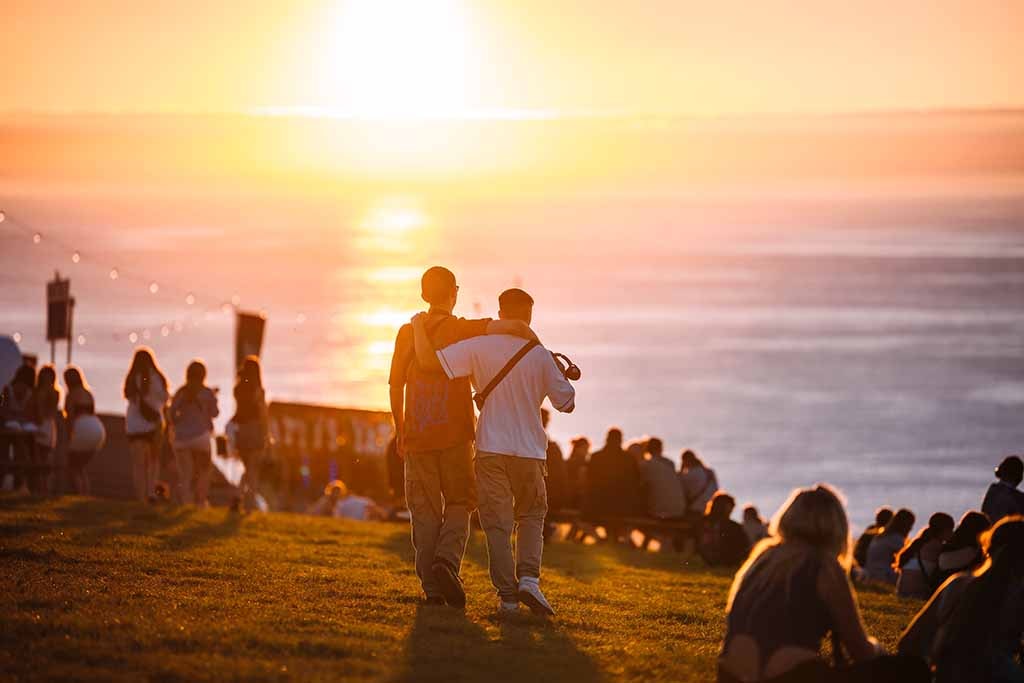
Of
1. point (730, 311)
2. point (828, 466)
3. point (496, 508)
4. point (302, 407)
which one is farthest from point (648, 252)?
point (496, 508)

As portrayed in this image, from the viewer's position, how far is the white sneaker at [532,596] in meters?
9.70

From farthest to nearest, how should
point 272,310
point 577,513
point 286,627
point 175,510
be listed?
1. point 272,310
2. point 577,513
3. point 175,510
4. point 286,627

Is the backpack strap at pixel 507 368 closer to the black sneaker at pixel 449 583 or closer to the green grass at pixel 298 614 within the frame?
the black sneaker at pixel 449 583

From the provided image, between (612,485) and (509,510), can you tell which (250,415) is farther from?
(509,510)

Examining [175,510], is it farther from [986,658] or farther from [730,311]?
[730,311]

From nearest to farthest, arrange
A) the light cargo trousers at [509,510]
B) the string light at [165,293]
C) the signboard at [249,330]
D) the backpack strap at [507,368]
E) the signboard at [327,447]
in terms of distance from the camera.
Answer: the backpack strap at [507,368], the light cargo trousers at [509,510], the signboard at [327,447], the signboard at [249,330], the string light at [165,293]

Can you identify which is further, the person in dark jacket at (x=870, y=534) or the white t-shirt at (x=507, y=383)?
the person in dark jacket at (x=870, y=534)

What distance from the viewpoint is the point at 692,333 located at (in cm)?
10556

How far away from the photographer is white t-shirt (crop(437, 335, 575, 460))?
30.7 feet

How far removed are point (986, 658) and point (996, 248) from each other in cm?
18423

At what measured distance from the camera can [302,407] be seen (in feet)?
84.5

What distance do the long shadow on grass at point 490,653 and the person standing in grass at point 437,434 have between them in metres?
0.44

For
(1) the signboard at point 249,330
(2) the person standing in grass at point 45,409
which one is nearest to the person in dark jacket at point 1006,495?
(2) the person standing in grass at point 45,409

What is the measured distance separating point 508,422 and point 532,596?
3.41ft
